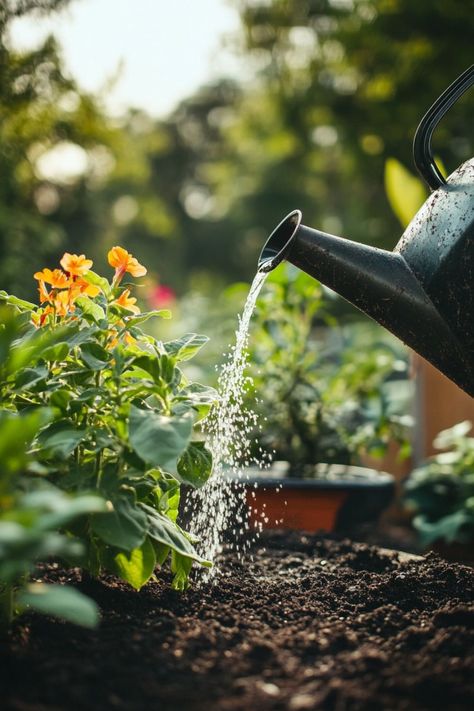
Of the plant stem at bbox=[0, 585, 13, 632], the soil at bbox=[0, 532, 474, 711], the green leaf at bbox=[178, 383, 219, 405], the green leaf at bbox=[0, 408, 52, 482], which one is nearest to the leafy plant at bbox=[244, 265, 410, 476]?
the soil at bbox=[0, 532, 474, 711]

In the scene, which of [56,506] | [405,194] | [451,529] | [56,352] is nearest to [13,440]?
[56,506]

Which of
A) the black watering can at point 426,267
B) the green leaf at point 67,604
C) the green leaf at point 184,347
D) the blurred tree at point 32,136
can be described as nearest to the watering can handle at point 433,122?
the black watering can at point 426,267

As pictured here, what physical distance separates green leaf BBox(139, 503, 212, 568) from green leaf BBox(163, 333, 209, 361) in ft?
1.00

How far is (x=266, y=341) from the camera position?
114 inches

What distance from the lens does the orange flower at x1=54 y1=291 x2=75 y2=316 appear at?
144 centimetres

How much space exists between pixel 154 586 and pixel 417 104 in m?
8.41

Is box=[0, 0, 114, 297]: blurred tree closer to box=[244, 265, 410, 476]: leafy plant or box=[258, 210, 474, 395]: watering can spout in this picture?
box=[244, 265, 410, 476]: leafy plant

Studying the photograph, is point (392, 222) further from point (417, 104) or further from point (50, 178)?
point (50, 178)

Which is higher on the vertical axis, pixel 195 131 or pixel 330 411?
pixel 195 131

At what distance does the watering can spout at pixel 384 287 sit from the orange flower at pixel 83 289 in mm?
401

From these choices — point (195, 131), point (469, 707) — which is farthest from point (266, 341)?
point (195, 131)

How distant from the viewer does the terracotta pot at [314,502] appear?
93.2 inches

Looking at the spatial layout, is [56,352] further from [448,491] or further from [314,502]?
[448,491]

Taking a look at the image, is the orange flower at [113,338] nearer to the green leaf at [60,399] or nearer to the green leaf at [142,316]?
the green leaf at [142,316]
